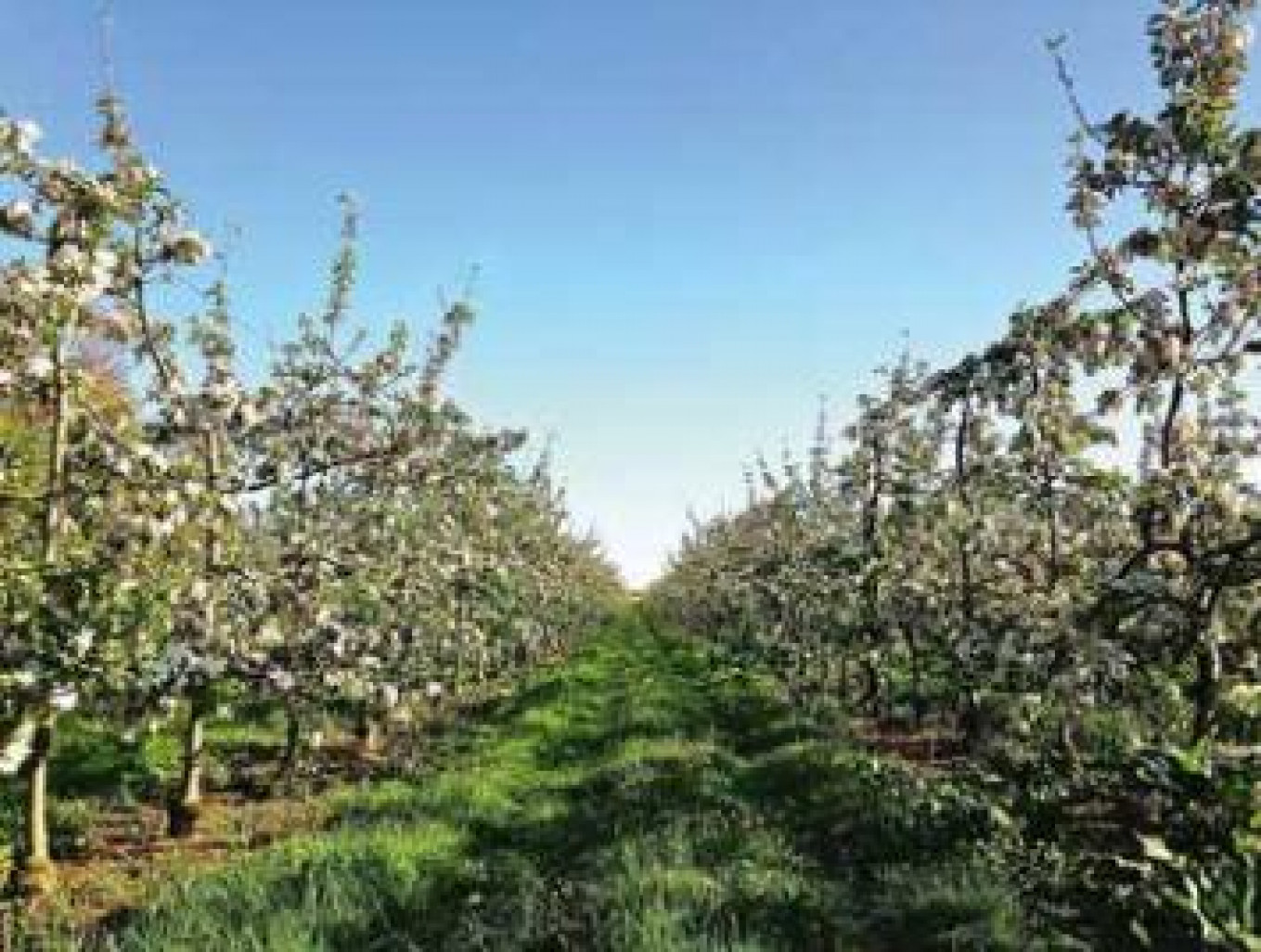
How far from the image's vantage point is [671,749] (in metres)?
19.4

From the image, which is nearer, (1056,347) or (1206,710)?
(1206,710)

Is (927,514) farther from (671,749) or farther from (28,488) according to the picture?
(28,488)

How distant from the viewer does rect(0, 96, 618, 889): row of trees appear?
973 cm

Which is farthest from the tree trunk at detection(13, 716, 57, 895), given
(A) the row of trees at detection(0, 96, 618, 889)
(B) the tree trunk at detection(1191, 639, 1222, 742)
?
(B) the tree trunk at detection(1191, 639, 1222, 742)

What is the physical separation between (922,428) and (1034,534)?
580 centimetres

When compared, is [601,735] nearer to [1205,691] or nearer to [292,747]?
[292,747]

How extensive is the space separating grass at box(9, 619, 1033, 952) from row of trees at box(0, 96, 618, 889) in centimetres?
124

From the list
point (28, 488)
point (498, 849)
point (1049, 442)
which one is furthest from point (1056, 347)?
point (28, 488)

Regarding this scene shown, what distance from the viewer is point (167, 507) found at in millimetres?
10117

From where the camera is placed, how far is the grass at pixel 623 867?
33.3 ft

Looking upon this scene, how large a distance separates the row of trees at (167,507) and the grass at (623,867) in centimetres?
124

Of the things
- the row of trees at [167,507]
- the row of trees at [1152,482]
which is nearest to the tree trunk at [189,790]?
the row of trees at [167,507]

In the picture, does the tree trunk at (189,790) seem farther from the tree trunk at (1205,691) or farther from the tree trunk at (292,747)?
the tree trunk at (1205,691)

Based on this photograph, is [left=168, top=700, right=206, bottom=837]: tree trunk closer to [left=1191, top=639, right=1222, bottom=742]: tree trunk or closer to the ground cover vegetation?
the ground cover vegetation
